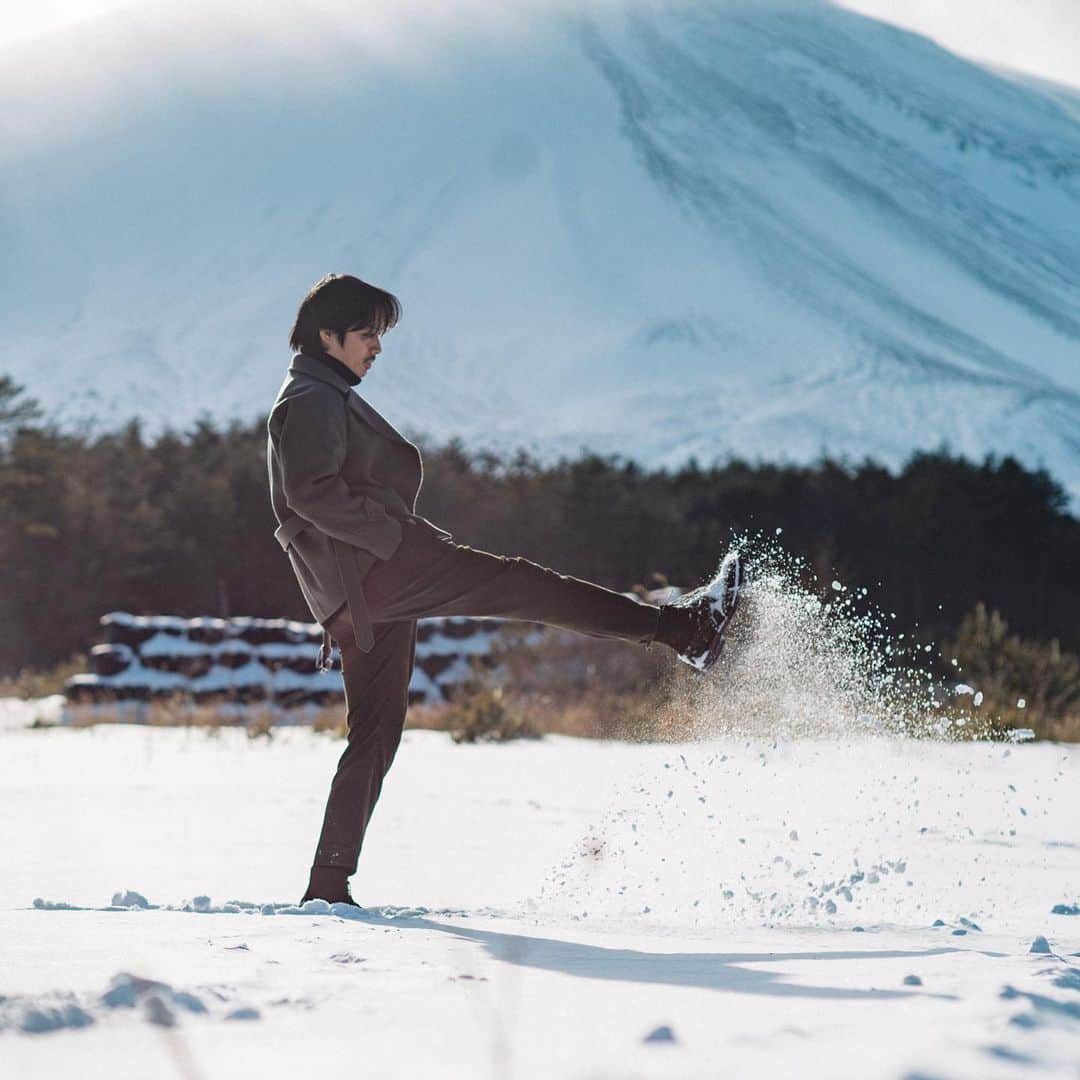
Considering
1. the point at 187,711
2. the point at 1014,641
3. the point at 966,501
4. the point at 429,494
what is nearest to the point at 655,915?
the point at 1014,641

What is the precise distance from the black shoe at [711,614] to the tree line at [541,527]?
48.0 feet

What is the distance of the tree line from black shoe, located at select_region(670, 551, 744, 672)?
48.0 ft

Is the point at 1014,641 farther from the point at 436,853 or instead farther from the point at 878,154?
the point at 878,154

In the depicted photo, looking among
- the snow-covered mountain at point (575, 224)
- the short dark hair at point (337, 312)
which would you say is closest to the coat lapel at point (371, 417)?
the short dark hair at point (337, 312)

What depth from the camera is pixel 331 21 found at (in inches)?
6358

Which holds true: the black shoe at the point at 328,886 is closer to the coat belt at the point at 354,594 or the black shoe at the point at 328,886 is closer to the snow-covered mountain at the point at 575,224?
the coat belt at the point at 354,594

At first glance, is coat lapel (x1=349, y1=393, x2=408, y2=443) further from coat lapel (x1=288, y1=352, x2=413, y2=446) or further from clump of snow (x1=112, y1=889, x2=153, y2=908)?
clump of snow (x1=112, y1=889, x2=153, y2=908)

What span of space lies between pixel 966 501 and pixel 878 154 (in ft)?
331

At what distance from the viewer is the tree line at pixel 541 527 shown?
788 inches

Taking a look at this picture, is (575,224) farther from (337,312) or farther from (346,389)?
(346,389)

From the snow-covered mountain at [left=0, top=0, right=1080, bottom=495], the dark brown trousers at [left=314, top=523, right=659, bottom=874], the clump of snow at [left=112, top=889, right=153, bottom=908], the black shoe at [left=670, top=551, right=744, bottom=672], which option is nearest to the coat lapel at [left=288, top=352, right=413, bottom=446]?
the dark brown trousers at [left=314, top=523, right=659, bottom=874]

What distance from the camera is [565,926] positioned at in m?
3.10

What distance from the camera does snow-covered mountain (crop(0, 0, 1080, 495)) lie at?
3743 inches

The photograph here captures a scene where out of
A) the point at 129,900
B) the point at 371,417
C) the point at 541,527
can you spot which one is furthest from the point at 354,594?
the point at 541,527
